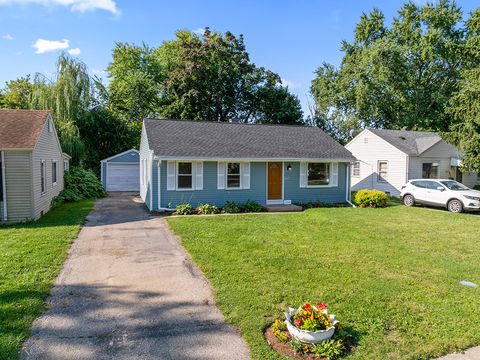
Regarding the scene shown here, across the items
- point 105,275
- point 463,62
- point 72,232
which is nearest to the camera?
point 105,275

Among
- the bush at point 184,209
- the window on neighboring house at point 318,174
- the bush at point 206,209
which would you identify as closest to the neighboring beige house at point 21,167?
the bush at point 184,209

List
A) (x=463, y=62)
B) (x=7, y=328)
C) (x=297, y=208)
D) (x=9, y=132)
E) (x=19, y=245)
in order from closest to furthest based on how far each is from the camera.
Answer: (x=7, y=328), (x=19, y=245), (x=9, y=132), (x=297, y=208), (x=463, y=62)

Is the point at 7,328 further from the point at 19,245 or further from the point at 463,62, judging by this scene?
the point at 463,62

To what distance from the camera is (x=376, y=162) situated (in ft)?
72.0

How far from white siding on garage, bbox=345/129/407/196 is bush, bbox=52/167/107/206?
16.8 metres

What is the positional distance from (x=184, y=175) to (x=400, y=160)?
13.3 metres

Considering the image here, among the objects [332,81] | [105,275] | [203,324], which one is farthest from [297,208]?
[332,81]

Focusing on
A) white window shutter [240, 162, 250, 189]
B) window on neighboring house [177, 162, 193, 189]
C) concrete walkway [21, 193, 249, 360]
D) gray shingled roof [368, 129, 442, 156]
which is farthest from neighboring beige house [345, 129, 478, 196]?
concrete walkway [21, 193, 249, 360]

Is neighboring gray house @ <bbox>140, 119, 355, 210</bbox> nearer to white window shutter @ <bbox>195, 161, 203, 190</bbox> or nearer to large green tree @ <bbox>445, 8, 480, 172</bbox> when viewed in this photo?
white window shutter @ <bbox>195, 161, 203, 190</bbox>

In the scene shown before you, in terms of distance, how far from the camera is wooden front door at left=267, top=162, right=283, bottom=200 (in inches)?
633

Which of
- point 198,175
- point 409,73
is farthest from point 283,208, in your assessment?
point 409,73

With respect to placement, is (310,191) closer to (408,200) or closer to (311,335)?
(408,200)

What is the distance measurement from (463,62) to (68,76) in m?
32.4

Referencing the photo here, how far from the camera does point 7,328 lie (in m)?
4.25
